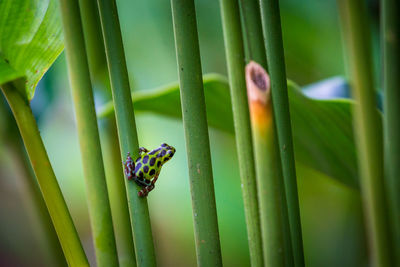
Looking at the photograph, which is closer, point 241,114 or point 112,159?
point 241,114

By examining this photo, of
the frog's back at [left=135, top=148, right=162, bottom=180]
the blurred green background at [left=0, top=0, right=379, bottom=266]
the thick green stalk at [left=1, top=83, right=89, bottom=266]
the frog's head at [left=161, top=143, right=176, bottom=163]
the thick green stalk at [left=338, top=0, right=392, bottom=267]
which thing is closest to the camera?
the thick green stalk at [left=338, top=0, right=392, bottom=267]

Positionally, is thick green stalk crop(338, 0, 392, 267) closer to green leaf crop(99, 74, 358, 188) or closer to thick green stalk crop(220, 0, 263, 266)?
thick green stalk crop(220, 0, 263, 266)

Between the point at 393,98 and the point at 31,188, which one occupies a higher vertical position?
the point at 393,98

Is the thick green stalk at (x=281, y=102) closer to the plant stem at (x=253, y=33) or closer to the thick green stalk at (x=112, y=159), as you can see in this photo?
the plant stem at (x=253, y=33)

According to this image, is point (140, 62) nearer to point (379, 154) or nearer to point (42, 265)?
point (42, 265)

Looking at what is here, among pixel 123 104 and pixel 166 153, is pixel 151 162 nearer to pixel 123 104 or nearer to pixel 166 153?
pixel 166 153

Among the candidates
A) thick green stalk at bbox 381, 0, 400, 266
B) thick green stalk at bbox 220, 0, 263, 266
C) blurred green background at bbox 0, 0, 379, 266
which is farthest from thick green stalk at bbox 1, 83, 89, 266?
blurred green background at bbox 0, 0, 379, 266

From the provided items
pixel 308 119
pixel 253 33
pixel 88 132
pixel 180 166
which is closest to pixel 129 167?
pixel 88 132
